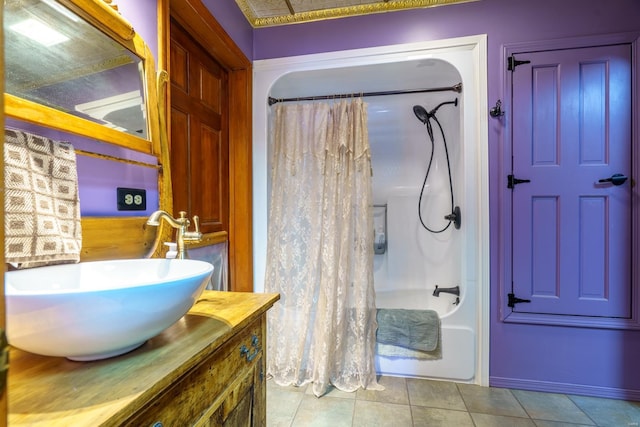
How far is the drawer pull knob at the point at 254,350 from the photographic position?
81 cm

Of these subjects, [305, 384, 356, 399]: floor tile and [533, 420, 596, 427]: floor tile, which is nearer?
[533, 420, 596, 427]: floor tile

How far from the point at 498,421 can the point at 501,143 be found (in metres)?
1.52

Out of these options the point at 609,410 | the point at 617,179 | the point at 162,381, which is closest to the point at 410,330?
the point at 609,410

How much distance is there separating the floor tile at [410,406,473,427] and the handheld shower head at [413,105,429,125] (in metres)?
2.04

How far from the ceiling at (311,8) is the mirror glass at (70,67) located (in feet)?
3.88

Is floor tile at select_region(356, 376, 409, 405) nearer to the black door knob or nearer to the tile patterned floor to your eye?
the tile patterned floor

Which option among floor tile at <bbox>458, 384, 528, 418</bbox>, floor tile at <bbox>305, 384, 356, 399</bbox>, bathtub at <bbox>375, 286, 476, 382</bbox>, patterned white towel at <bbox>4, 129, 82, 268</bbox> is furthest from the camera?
bathtub at <bbox>375, 286, 476, 382</bbox>

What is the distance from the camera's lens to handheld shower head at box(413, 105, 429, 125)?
2.37 meters

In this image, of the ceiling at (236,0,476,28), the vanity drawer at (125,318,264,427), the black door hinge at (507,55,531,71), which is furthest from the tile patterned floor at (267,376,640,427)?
the ceiling at (236,0,476,28)

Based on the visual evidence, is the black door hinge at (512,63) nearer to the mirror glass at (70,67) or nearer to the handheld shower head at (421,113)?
→ the handheld shower head at (421,113)

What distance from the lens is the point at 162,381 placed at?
475mm

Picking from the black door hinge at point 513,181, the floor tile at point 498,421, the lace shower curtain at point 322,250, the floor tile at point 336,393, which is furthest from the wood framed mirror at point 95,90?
the black door hinge at point 513,181

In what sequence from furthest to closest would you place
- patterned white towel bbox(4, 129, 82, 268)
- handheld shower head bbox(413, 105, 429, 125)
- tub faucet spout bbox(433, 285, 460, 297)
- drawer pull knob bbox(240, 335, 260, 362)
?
1. handheld shower head bbox(413, 105, 429, 125)
2. tub faucet spout bbox(433, 285, 460, 297)
3. drawer pull knob bbox(240, 335, 260, 362)
4. patterned white towel bbox(4, 129, 82, 268)

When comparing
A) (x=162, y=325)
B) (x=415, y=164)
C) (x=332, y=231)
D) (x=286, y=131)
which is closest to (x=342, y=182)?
(x=332, y=231)
